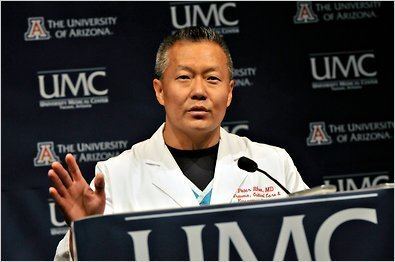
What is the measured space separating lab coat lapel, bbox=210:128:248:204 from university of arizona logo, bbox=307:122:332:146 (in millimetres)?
1302

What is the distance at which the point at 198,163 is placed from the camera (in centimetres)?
226

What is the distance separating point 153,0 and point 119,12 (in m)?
0.18

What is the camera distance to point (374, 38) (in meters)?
3.69

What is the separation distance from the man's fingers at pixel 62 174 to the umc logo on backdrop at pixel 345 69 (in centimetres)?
220

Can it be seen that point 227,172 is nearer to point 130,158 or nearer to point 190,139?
point 190,139

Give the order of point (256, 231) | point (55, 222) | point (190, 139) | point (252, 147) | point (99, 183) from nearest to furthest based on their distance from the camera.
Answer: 1. point (256, 231)
2. point (99, 183)
3. point (190, 139)
4. point (252, 147)
5. point (55, 222)

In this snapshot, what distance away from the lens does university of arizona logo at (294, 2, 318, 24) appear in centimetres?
367

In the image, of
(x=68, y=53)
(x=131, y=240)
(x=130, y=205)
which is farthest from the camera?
(x=68, y=53)

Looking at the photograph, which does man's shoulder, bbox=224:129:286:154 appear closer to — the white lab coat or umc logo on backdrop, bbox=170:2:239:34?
the white lab coat

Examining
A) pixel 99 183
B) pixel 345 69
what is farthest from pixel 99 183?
pixel 345 69

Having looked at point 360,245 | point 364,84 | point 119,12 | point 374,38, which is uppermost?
point 119,12

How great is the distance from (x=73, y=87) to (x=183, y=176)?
60.1 inches

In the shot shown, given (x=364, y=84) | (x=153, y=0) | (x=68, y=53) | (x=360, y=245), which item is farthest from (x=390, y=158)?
(x=360, y=245)

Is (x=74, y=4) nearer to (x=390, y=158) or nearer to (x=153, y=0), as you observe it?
(x=153, y=0)
